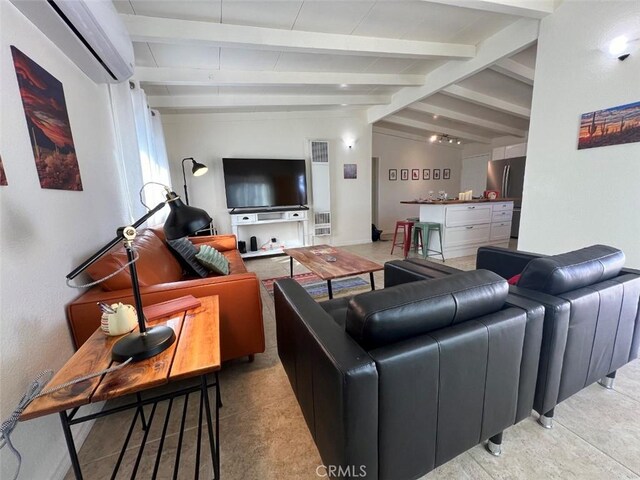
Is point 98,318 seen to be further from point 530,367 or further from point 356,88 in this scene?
point 356,88

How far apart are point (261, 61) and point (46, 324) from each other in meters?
3.20

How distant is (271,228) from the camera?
516 cm

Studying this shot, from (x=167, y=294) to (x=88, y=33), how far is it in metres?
1.49

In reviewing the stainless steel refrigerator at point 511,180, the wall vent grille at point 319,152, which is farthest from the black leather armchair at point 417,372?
the stainless steel refrigerator at point 511,180

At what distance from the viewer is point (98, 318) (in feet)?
4.49

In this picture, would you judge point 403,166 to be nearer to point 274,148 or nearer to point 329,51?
point 274,148

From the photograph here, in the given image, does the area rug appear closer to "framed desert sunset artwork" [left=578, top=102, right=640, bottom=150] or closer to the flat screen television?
the flat screen television

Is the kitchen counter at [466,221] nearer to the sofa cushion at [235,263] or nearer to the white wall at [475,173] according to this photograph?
the sofa cushion at [235,263]

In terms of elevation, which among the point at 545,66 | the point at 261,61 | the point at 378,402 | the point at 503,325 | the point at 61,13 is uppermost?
the point at 261,61

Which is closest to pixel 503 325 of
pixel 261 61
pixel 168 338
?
pixel 168 338

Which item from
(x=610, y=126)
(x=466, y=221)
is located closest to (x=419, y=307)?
(x=610, y=126)

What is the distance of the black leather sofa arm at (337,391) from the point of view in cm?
74

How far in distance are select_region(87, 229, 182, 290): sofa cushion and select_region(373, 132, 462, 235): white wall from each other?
5.77m

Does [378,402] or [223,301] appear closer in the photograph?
[378,402]
